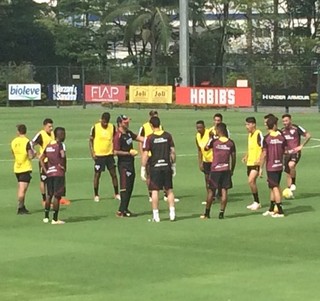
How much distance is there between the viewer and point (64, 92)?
7156 cm

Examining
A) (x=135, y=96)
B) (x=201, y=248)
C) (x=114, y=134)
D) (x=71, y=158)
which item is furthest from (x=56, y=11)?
(x=201, y=248)

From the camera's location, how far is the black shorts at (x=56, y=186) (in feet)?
63.3

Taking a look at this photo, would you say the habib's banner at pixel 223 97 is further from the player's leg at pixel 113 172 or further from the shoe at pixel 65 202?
the shoe at pixel 65 202

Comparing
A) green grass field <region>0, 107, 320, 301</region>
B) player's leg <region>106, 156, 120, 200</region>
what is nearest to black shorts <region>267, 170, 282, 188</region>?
green grass field <region>0, 107, 320, 301</region>

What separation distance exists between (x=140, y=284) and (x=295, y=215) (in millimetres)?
7572

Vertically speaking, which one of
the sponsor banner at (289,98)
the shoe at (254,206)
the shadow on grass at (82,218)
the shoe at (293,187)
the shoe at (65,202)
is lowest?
the shadow on grass at (82,218)

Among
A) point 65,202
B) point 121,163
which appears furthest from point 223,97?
point 121,163

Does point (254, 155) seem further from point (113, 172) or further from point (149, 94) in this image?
point (149, 94)

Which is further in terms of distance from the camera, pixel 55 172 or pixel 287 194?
pixel 287 194

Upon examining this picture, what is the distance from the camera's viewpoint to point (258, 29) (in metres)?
89.3

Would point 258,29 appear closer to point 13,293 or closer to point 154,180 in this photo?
point 154,180

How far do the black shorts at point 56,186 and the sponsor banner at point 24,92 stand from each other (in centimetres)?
5140

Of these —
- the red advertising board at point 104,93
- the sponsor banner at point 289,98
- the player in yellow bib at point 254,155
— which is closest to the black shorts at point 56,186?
the player in yellow bib at point 254,155

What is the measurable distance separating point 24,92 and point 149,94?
9.70 meters
